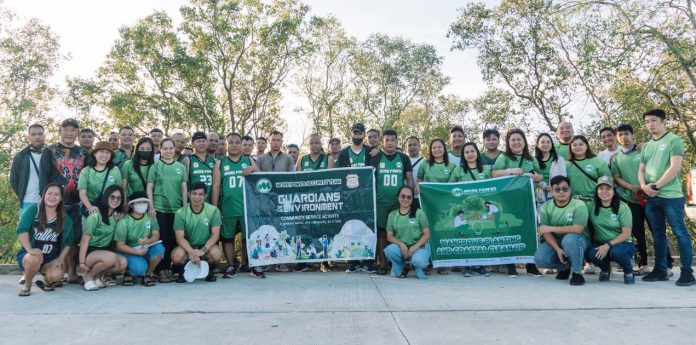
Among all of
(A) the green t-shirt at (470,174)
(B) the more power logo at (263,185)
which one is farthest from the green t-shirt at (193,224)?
(A) the green t-shirt at (470,174)

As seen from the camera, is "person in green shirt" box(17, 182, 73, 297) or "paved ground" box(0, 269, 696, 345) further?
"person in green shirt" box(17, 182, 73, 297)

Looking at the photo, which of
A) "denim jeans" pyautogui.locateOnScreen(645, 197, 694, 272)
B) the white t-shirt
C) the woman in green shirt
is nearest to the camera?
"denim jeans" pyautogui.locateOnScreen(645, 197, 694, 272)

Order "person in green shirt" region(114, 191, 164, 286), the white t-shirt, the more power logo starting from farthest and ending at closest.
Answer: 1. the more power logo
2. the white t-shirt
3. "person in green shirt" region(114, 191, 164, 286)

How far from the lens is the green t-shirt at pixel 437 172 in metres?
6.31

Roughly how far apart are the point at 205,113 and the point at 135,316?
15222 millimetres

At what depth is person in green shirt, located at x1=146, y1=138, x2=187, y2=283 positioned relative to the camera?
19.2ft

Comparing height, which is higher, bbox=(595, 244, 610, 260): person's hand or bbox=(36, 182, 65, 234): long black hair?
bbox=(36, 182, 65, 234): long black hair

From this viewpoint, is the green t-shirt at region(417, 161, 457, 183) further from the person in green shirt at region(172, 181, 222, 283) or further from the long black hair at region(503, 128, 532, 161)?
the person in green shirt at region(172, 181, 222, 283)

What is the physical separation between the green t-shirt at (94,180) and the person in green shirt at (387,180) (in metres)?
3.30

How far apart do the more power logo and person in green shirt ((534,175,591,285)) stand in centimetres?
350

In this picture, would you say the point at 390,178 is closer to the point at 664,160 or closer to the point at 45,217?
the point at 664,160

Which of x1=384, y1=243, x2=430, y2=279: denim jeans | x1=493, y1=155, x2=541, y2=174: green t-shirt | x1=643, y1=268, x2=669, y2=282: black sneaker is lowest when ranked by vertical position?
x1=643, y1=268, x2=669, y2=282: black sneaker

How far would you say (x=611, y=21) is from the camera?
11.6 metres

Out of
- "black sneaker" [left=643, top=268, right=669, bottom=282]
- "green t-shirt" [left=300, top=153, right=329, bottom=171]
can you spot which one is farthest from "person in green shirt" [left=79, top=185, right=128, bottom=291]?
"black sneaker" [left=643, top=268, right=669, bottom=282]
